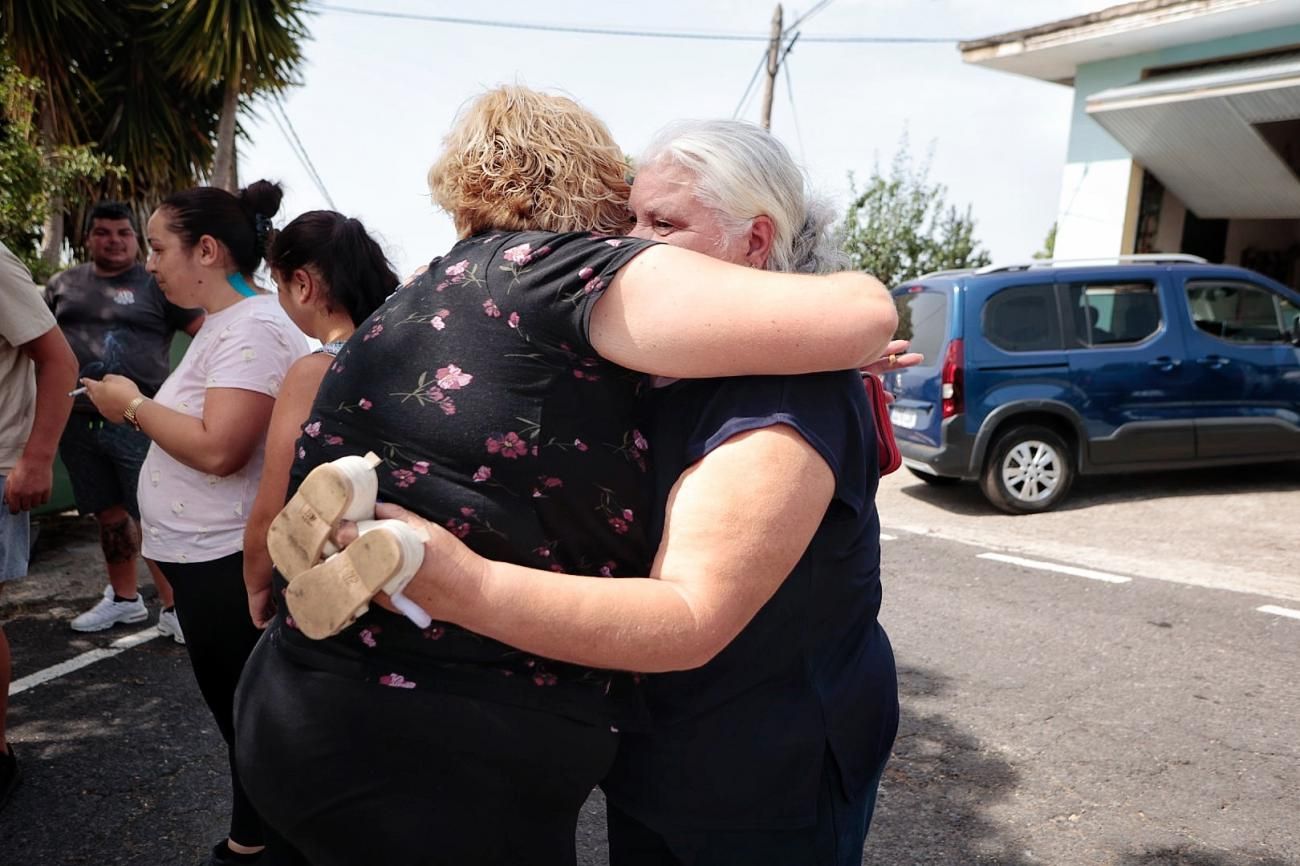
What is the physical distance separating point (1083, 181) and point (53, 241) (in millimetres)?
12999

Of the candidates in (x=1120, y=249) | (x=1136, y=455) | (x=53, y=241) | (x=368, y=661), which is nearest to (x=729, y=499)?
(x=368, y=661)

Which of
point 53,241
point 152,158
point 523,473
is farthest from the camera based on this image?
point 152,158

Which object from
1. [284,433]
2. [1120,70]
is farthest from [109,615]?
[1120,70]

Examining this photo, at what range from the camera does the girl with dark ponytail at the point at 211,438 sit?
256 cm

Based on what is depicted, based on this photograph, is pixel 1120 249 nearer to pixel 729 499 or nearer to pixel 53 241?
pixel 53 241

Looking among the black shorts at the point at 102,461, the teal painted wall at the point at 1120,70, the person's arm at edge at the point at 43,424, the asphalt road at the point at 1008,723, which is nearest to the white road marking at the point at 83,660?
the asphalt road at the point at 1008,723

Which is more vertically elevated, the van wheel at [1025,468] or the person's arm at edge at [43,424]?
the person's arm at edge at [43,424]

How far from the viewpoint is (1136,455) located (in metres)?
8.48

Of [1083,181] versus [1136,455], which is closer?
[1136,455]

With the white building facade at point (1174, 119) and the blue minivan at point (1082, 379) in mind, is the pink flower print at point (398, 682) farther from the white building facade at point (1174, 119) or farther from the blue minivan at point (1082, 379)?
the white building facade at point (1174, 119)

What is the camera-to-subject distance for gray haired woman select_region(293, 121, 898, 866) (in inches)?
49.3

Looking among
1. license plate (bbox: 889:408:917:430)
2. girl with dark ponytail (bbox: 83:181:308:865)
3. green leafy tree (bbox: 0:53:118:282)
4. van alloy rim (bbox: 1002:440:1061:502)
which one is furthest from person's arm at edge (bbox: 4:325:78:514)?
van alloy rim (bbox: 1002:440:1061:502)

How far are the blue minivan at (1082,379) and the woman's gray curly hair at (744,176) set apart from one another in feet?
23.1

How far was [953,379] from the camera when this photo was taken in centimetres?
823
